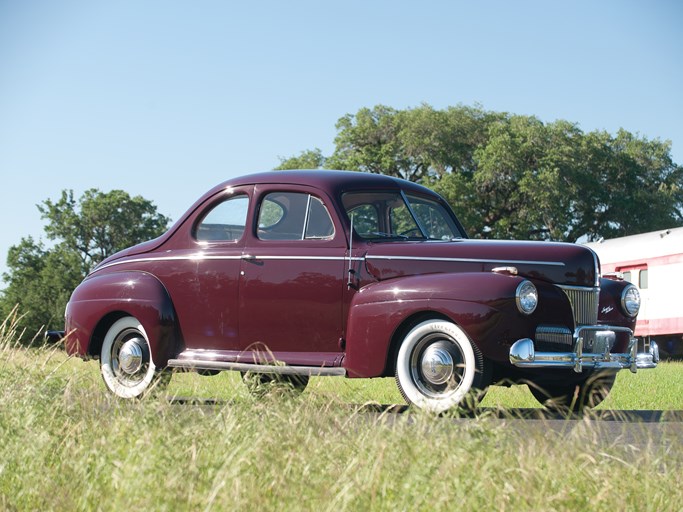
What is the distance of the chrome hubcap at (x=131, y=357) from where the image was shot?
854 centimetres

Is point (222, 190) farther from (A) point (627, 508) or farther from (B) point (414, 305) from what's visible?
(A) point (627, 508)

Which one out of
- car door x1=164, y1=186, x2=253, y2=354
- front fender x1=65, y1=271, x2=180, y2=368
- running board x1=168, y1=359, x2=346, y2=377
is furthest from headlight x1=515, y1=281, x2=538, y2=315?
front fender x1=65, y1=271, x2=180, y2=368

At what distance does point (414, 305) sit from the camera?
6.88 meters

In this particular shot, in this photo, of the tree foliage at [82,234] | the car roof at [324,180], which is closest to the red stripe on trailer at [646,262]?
the car roof at [324,180]

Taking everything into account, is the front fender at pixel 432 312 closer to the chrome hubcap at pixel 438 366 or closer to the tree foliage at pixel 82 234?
the chrome hubcap at pixel 438 366

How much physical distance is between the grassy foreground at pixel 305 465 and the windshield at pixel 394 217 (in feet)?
9.32

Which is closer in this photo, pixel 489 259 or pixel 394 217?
pixel 489 259

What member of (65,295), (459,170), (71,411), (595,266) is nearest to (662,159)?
(459,170)

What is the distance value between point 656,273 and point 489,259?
1664 cm

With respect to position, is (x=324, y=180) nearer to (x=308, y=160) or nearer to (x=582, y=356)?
(x=582, y=356)

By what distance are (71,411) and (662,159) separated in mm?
44771

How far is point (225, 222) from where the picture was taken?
845 centimetres

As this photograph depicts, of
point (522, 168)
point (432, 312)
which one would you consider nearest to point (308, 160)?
point (522, 168)

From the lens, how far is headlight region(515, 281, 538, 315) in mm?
6719
